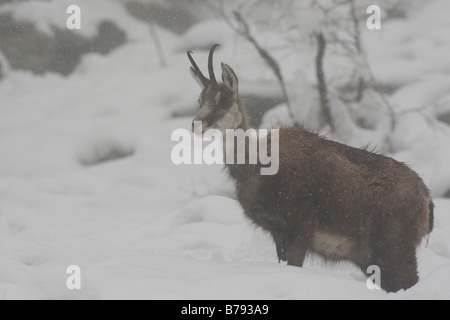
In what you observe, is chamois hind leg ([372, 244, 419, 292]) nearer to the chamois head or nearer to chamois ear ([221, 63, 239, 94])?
the chamois head

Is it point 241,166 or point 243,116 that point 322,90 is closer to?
point 243,116

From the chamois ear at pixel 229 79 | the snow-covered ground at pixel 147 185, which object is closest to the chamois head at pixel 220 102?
the chamois ear at pixel 229 79

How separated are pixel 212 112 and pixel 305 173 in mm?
925

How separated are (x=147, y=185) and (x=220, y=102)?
21.3 ft

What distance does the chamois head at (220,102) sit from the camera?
527 cm

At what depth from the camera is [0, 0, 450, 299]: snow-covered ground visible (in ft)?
13.9

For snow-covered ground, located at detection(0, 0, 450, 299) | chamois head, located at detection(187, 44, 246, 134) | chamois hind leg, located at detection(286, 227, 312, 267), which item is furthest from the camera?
chamois head, located at detection(187, 44, 246, 134)

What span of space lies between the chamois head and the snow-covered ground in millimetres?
561

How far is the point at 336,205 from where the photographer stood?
5191 millimetres

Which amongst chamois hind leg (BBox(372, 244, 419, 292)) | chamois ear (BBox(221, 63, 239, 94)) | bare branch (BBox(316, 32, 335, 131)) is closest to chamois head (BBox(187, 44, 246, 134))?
chamois ear (BBox(221, 63, 239, 94))
